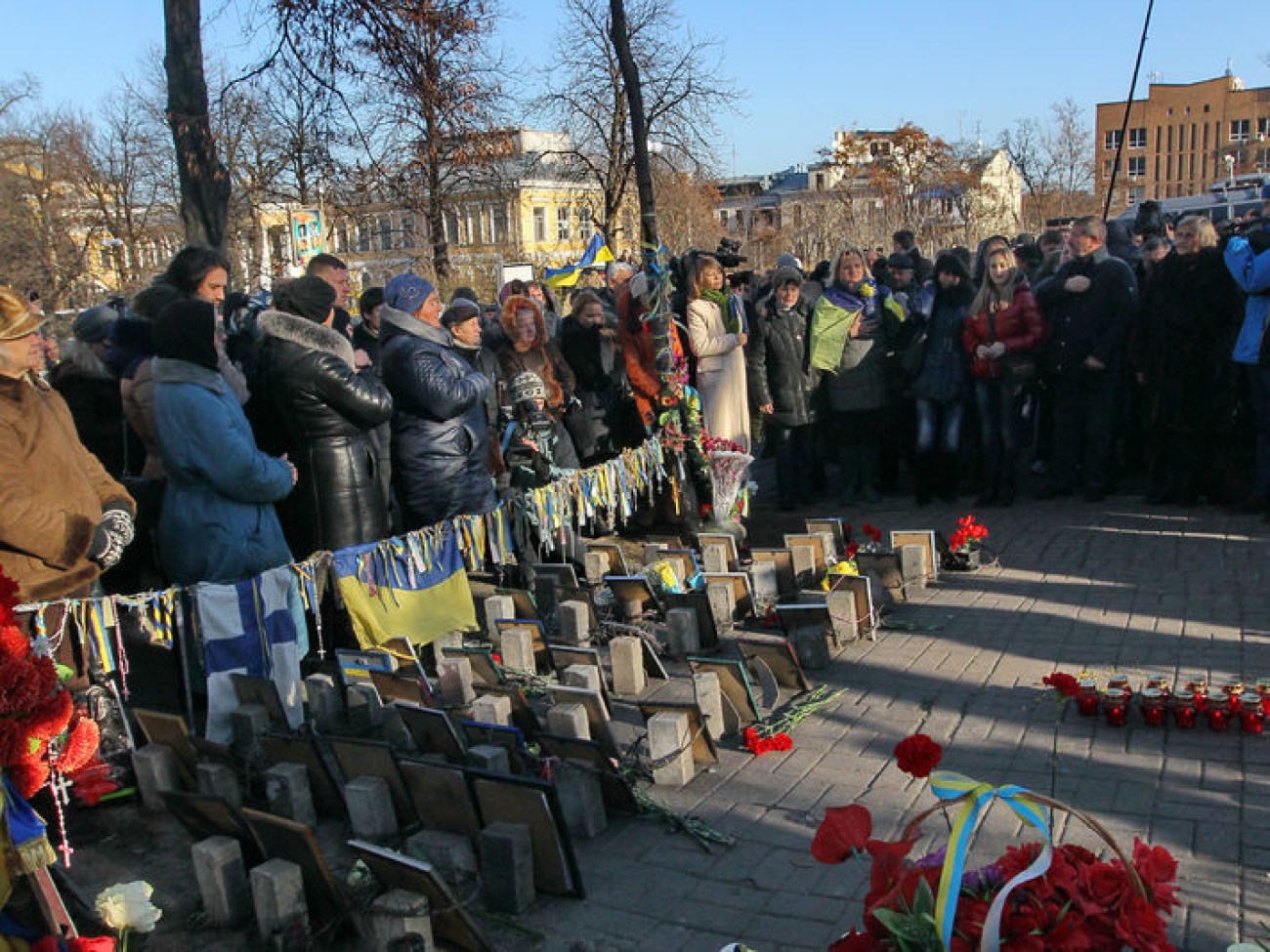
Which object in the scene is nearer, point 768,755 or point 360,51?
point 768,755

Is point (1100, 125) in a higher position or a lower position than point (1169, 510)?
higher

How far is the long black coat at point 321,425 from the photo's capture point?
5.77m

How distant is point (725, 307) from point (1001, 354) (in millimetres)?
2327

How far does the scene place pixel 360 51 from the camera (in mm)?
10797

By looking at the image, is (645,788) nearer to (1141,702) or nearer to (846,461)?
(1141,702)

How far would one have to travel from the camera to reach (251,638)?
538 centimetres

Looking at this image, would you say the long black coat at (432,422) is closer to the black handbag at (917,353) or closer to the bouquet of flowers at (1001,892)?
the bouquet of flowers at (1001,892)

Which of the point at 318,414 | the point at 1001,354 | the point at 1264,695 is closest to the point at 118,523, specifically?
the point at 318,414

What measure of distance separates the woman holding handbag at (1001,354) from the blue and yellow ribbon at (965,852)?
7.16m

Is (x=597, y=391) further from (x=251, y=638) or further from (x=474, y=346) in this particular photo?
(x=251, y=638)

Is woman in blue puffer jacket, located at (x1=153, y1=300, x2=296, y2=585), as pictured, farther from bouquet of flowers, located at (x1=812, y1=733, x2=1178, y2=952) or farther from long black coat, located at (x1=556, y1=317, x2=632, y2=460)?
long black coat, located at (x1=556, y1=317, x2=632, y2=460)

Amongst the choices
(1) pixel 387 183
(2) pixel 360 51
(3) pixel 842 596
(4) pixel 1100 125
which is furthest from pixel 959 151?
(4) pixel 1100 125

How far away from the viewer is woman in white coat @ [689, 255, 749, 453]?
884 cm

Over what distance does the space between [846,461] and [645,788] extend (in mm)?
5908
